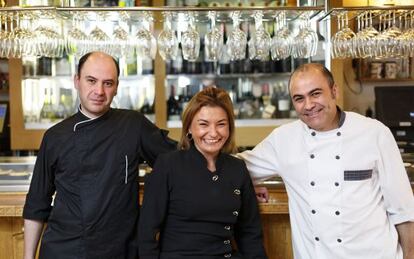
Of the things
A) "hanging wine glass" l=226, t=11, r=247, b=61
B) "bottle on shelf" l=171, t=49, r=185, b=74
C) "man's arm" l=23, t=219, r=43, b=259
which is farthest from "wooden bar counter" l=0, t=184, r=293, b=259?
"bottle on shelf" l=171, t=49, r=185, b=74

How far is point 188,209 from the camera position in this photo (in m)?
1.84

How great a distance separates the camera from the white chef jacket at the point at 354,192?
6.16 ft

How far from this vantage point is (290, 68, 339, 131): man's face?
1852 millimetres

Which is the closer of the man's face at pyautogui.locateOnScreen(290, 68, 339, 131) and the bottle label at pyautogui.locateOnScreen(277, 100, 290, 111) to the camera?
the man's face at pyautogui.locateOnScreen(290, 68, 339, 131)

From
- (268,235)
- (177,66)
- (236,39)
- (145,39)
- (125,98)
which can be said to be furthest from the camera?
(125,98)

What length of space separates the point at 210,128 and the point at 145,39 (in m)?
1.23

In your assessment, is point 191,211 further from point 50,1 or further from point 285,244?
point 50,1

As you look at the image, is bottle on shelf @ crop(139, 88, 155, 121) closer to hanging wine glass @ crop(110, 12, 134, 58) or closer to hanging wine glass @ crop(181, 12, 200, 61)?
hanging wine glass @ crop(110, 12, 134, 58)

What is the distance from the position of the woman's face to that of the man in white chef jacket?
0.27m

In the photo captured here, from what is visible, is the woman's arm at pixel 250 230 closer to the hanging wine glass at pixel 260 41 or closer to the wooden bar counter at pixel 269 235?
the wooden bar counter at pixel 269 235

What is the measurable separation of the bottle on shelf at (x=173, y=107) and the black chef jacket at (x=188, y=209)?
8.20 feet

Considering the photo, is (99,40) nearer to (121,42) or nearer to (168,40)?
(121,42)

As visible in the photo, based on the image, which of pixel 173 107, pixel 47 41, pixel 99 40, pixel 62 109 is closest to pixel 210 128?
pixel 99 40

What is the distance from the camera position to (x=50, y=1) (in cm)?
377
